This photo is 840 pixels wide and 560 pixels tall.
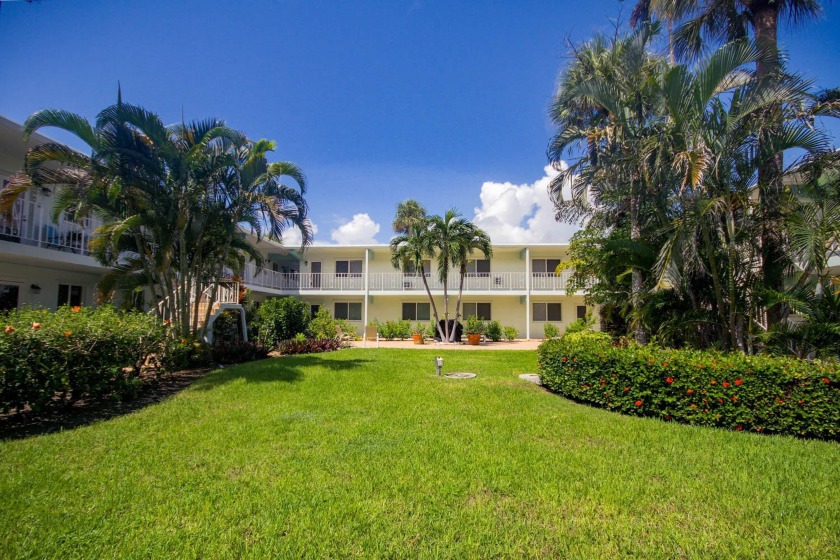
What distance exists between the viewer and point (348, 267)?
962 inches

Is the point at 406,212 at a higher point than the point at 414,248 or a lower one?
higher

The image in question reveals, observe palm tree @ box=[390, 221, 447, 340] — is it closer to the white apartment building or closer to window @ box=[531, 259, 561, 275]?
the white apartment building

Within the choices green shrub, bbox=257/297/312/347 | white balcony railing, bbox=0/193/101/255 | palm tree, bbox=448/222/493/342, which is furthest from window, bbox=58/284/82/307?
palm tree, bbox=448/222/493/342

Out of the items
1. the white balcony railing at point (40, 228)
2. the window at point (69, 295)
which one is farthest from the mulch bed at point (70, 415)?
the window at point (69, 295)

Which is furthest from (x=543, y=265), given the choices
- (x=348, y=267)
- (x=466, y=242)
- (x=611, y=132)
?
(x=611, y=132)

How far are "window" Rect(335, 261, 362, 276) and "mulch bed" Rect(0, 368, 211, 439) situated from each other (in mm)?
16984

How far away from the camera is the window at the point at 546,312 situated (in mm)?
23188

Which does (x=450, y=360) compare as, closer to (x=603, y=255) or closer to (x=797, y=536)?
(x=603, y=255)

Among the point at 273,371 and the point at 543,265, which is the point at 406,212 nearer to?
the point at 543,265

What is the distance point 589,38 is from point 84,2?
37.9 ft

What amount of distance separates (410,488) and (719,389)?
4592 millimetres

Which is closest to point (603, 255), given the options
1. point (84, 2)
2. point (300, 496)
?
point (300, 496)

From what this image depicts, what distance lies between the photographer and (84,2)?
22.0 feet

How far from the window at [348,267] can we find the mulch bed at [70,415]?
17.0m
